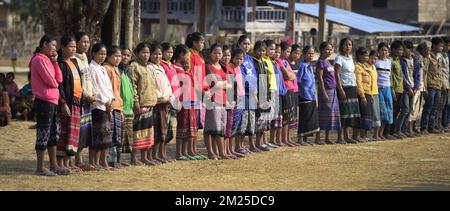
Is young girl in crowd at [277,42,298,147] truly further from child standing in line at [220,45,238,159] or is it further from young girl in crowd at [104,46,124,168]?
young girl in crowd at [104,46,124,168]

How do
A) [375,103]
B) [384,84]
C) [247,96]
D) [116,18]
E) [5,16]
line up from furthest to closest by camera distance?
[5,16] → [116,18] → [384,84] → [375,103] → [247,96]

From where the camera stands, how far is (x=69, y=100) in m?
9.33

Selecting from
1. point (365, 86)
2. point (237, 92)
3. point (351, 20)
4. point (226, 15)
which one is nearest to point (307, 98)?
point (365, 86)

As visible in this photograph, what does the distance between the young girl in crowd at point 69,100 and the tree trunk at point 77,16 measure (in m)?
3.98

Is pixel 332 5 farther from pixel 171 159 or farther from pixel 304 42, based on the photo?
pixel 171 159

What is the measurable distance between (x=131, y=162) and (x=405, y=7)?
29.8 meters

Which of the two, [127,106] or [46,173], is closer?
[46,173]

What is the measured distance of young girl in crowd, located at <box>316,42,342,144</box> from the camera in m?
12.5

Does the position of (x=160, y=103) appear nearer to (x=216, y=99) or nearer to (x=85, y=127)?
(x=216, y=99)

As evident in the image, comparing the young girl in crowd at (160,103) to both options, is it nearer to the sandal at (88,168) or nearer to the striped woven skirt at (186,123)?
the striped woven skirt at (186,123)

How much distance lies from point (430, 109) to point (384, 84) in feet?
5.27

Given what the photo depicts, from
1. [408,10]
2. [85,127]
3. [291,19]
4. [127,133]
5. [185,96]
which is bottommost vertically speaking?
[127,133]

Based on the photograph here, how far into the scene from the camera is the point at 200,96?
10.8 metres

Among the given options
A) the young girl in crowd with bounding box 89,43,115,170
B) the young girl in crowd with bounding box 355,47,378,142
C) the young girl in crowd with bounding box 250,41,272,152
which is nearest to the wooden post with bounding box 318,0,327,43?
the young girl in crowd with bounding box 355,47,378,142
